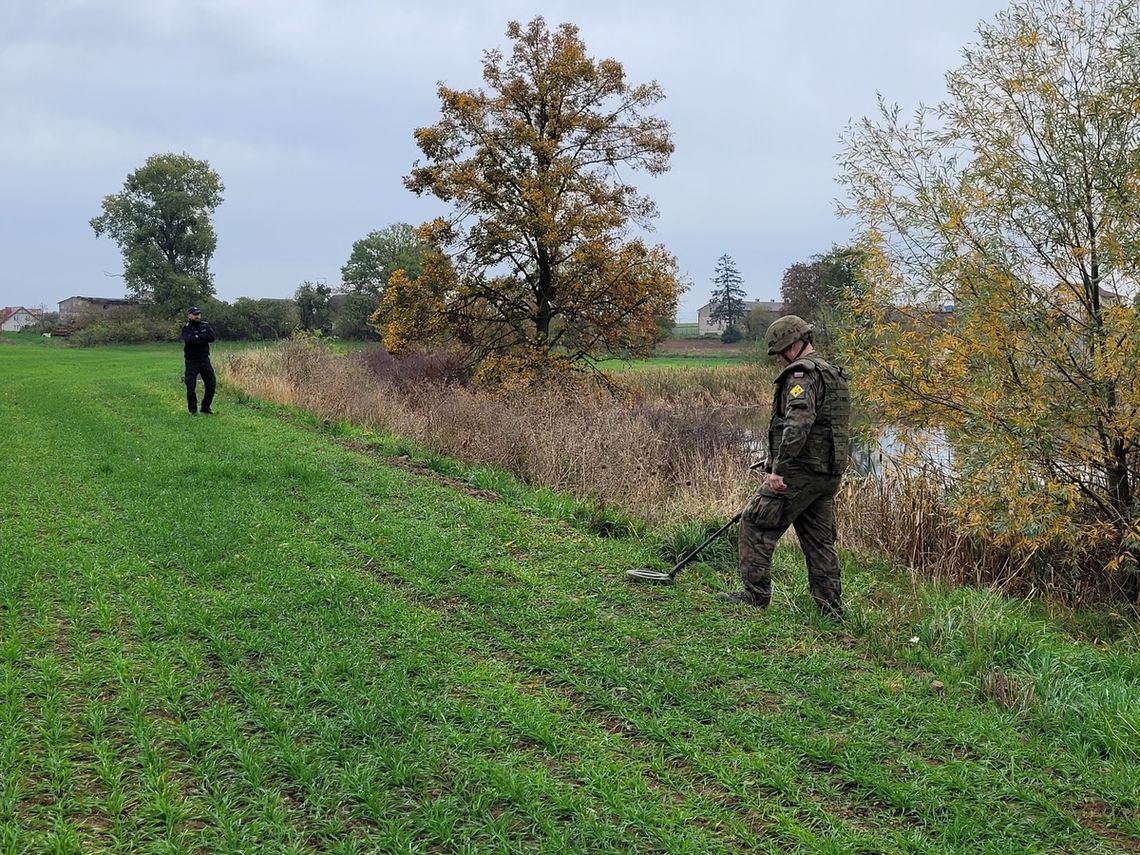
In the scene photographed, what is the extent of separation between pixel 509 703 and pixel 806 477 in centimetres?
244

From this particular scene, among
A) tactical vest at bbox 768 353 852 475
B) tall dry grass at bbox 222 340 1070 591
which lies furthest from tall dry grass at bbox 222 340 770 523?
tactical vest at bbox 768 353 852 475

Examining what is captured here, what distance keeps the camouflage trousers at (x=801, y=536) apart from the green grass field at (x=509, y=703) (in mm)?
183

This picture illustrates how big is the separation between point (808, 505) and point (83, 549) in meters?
5.38

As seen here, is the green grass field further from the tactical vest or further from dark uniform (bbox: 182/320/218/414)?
dark uniform (bbox: 182/320/218/414)

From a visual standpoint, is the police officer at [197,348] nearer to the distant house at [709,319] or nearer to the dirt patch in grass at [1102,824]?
the dirt patch in grass at [1102,824]

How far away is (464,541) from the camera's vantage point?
6406 millimetres

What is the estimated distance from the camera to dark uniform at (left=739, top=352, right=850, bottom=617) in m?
4.80

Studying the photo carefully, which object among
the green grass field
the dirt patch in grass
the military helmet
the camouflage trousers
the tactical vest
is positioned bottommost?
the dirt patch in grass

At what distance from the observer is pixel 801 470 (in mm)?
4883

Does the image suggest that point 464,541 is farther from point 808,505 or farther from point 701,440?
point 701,440

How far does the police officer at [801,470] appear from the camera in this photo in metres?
4.81

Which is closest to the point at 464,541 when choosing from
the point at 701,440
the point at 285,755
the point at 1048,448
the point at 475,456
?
the point at 285,755

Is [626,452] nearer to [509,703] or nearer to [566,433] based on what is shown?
[566,433]

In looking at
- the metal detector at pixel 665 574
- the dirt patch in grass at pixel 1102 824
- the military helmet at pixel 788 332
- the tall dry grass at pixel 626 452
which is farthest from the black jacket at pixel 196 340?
the dirt patch in grass at pixel 1102 824
